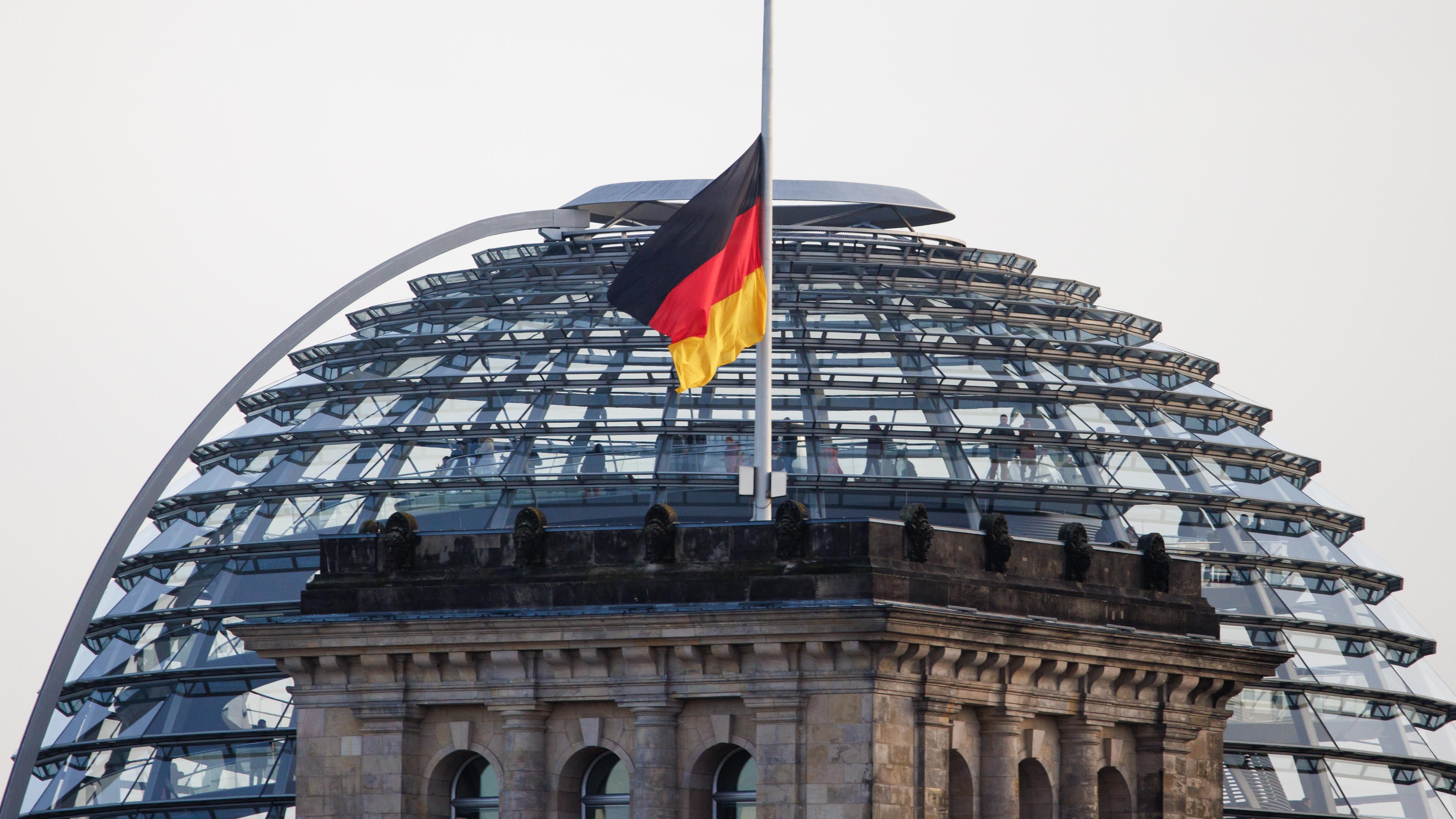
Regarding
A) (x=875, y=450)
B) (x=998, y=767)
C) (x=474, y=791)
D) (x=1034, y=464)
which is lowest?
(x=474, y=791)

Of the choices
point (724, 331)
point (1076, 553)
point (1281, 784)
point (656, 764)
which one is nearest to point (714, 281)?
point (724, 331)

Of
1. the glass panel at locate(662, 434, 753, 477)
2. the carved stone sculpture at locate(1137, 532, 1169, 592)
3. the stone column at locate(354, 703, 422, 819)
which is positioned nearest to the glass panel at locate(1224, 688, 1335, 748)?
the glass panel at locate(662, 434, 753, 477)

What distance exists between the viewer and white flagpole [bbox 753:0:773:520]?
39.0 m

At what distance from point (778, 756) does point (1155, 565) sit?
28.2ft

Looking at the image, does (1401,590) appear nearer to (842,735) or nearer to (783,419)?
(783,419)

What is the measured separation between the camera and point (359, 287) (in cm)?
6312

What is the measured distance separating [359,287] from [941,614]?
28952 mm

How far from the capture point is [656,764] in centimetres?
3772

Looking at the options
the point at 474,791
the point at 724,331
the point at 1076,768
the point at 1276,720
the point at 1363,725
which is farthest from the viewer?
the point at 1363,725

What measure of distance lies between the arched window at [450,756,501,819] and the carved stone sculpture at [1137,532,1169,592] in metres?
10.5

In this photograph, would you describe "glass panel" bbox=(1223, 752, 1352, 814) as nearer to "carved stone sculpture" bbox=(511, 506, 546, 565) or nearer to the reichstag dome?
the reichstag dome

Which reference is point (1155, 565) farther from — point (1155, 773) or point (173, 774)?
point (173, 774)

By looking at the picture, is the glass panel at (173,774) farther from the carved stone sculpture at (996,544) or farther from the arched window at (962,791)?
the carved stone sculpture at (996,544)

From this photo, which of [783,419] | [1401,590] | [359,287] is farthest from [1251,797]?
[359,287]
